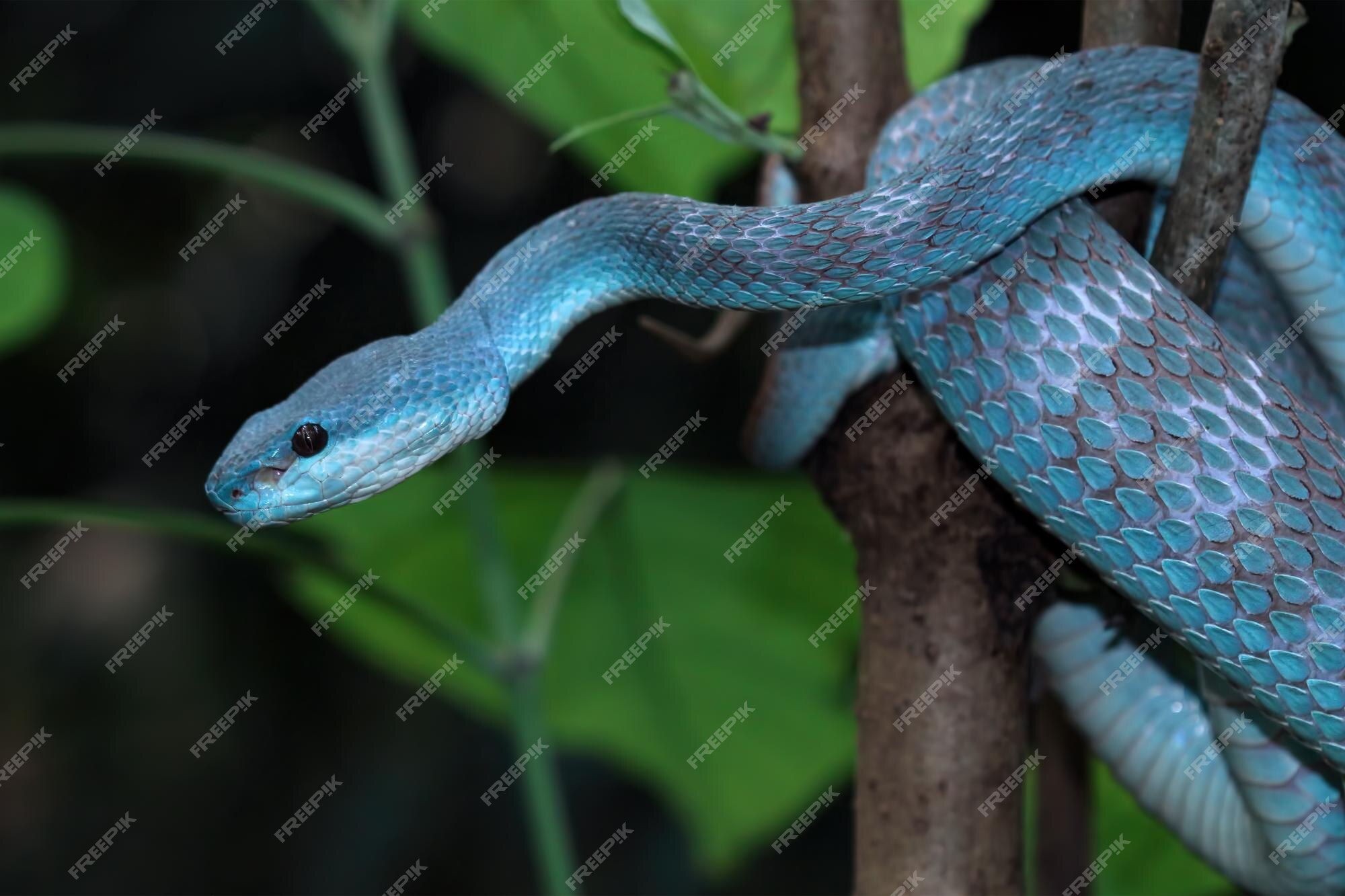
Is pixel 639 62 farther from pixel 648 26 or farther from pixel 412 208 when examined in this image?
pixel 648 26

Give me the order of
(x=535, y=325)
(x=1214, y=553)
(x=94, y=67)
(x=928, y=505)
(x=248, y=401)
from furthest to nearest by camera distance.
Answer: (x=248, y=401)
(x=94, y=67)
(x=535, y=325)
(x=928, y=505)
(x=1214, y=553)

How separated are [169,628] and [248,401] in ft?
4.26

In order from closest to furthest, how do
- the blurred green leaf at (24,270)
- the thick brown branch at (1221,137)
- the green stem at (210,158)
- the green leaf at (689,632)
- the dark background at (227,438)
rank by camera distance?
the thick brown branch at (1221,137) → the green stem at (210,158) → the blurred green leaf at (24,270) → the green leaf at (689,632) → the dark background at (227,438)

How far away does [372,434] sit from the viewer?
1950 millimetres

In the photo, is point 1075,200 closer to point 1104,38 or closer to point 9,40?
point 1104,38

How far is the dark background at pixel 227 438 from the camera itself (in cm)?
420

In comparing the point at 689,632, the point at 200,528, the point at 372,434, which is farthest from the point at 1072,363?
the point at 689,632

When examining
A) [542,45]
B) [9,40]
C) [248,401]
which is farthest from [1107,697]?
[9,40]

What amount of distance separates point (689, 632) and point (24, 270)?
171 cm

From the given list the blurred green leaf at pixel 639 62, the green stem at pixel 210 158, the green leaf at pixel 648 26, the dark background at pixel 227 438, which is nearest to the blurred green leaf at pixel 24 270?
the green stem at pixel 210 158

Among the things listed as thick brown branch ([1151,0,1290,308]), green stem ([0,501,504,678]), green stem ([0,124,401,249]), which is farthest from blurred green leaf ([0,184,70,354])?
thick brown branch ([1151,0,1290,308])

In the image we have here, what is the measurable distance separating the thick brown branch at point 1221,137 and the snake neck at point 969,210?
170 mm

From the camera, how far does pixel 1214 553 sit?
1.52 m

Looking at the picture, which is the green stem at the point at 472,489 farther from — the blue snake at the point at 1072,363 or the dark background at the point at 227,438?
the dark background at the point at 227,438
